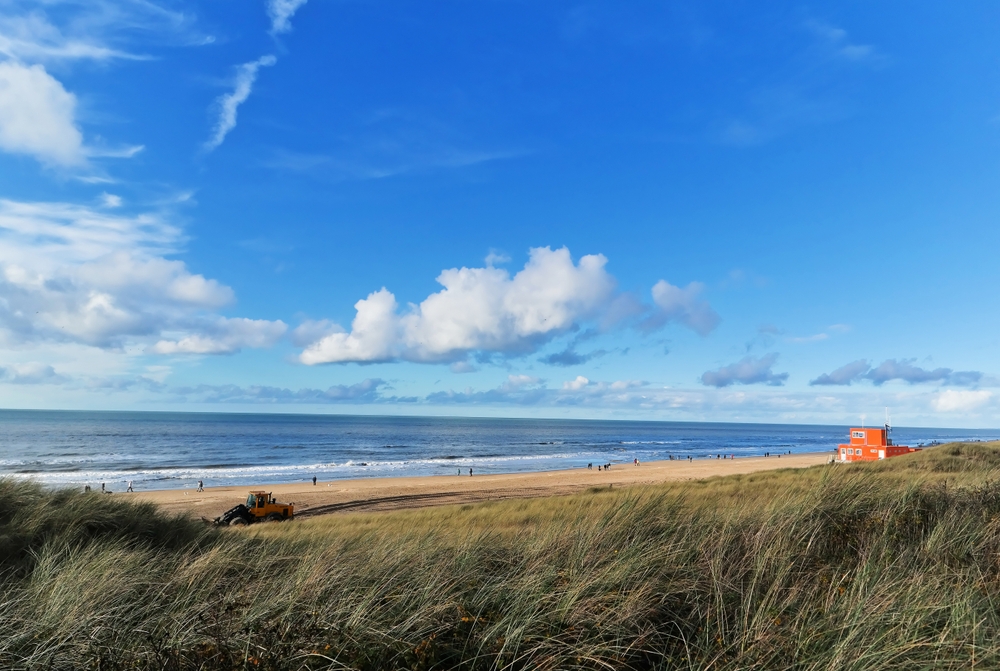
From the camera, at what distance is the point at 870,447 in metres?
37.9

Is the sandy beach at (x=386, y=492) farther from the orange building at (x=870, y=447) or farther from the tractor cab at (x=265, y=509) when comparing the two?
the orange building at (x=870, y=447)

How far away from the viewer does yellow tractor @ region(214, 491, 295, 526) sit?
24.7 metres

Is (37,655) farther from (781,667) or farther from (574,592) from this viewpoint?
(781,667)

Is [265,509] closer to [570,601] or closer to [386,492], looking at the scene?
[386,492]

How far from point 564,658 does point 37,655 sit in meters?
2.74

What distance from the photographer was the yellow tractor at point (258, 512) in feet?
81.1

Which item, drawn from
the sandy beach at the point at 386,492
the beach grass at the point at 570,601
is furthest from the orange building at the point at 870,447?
the beach grass at the point at 570,601

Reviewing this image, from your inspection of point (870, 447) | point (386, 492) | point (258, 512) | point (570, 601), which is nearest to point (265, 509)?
point (258, 512)

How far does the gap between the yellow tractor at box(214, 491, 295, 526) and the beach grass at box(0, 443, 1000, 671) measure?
20.0 m

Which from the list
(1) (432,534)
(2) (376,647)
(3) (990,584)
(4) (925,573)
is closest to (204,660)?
(2) (376,647)

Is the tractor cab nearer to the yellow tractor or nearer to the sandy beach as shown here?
the yellow tractor

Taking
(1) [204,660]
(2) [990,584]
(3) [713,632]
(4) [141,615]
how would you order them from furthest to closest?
(2) [990,584] → (4) [141,615] → (3) [713,632] → (1) [204,660]

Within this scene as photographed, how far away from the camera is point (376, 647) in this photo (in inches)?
129

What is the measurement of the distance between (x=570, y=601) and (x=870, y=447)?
41680 millimetres
